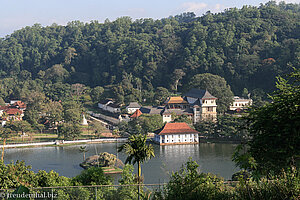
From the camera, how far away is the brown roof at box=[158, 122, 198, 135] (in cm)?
3450

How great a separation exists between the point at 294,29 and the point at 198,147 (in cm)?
3647

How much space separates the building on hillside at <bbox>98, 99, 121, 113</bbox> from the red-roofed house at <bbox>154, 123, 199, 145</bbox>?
46.8 ft

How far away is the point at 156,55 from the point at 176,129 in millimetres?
31836

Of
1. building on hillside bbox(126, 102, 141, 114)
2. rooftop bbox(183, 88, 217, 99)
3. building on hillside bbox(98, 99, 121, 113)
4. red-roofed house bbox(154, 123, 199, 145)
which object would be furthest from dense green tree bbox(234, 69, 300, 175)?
building on hillside bbox(98, 99, 121, 113)

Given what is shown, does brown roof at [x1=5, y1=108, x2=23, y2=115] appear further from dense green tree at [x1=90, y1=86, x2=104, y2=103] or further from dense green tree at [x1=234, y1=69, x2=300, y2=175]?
dense green tree at [x1=234, y1=69, x2=300, y2=175]

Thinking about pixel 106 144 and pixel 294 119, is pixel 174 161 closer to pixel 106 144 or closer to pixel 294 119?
pixel 106 144

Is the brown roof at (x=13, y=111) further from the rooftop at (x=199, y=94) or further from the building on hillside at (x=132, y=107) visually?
the rooftop at (x=199, y=94)

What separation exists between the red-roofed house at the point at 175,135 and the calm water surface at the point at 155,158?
108 centimetres

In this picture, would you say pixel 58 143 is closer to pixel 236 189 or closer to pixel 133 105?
pixel 133 105

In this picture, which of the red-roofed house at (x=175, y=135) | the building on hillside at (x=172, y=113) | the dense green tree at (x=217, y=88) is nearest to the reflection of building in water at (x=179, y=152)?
the red-roofed house at (x=175, y=135)

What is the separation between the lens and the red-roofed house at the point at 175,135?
113 feet

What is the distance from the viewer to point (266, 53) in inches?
2249

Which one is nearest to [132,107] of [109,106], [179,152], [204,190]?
[109,106]

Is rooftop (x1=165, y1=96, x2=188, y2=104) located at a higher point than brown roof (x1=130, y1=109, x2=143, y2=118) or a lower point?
higher
